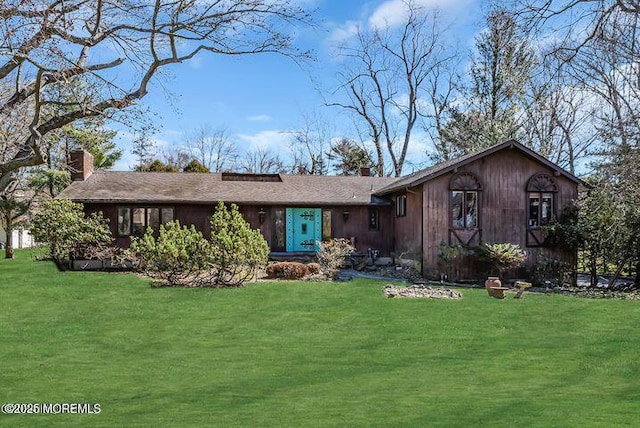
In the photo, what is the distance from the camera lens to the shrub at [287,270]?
18.7 meters

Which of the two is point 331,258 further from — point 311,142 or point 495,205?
point 311,142

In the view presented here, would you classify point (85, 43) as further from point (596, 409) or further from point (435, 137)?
point (435, 137)

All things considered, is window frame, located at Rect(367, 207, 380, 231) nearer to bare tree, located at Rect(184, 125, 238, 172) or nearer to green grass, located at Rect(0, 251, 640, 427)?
green grass, located at Rect(0, 251, 640, 427)

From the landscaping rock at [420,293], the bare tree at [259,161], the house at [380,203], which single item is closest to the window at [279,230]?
the house at [380,203]

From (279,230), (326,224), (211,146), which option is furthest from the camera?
(211,146)

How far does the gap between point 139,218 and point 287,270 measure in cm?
725

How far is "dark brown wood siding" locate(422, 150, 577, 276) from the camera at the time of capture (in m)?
20.3

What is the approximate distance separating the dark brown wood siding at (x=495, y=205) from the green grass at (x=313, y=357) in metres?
5.07

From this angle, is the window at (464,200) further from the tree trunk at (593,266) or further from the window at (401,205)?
the tree trunk at (593,266)

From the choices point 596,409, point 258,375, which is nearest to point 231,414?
point 258,375

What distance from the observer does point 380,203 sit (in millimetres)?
23781

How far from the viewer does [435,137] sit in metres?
36.9

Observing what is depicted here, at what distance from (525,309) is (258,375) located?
8.36 metres

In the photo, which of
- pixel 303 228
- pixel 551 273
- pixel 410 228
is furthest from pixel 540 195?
pixel 303 228
